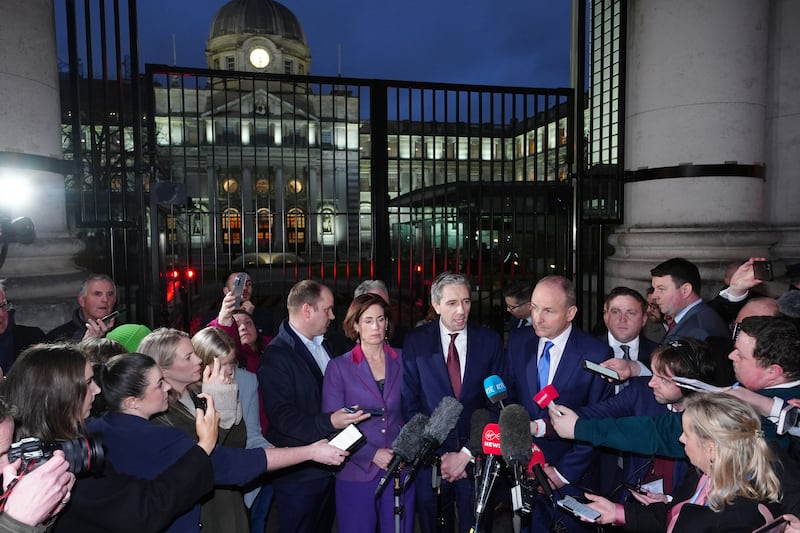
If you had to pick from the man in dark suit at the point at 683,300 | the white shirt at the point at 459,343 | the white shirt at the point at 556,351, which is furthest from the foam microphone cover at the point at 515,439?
the man in dark suit at the point at 683,300

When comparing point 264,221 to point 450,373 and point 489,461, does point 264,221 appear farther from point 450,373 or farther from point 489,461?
point 489,461

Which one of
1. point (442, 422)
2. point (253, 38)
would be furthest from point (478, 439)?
point (253, 38)

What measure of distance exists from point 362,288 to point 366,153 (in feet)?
131

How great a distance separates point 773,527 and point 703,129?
5.19 meters

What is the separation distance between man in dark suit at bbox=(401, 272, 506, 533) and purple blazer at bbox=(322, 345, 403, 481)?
15 centimetres

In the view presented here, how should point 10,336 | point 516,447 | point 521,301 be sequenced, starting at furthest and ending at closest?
point 521,301 < point 10,336 < point 516,447

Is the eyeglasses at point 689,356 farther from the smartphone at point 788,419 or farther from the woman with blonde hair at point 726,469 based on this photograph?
the woman with blonde hair at point 726,469

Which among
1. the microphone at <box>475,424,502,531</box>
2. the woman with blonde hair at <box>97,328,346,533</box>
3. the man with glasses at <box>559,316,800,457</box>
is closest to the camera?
the woman with blonde hair at <box>97,328,346,533</box>

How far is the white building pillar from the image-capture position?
19.4 ft

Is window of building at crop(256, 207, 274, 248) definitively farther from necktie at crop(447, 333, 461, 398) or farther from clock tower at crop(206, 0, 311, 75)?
clock tower at crop(206, 0, 311, 75)

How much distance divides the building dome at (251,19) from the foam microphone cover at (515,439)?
219 feet

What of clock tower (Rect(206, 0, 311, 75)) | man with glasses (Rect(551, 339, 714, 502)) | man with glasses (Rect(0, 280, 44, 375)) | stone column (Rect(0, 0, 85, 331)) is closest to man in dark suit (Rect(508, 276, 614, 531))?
man with glasses (Rect(551, 339, 714, 502))

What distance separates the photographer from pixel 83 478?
80.6 inches

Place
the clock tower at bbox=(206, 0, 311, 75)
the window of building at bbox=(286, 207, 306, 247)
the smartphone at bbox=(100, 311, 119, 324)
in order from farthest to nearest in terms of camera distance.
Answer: the clock tower at bbox=(206, 0, 311, 75)
the window of building at bbox=(286, 207, 306, 247)
the smartphone at bbox=(100, 311, 119, 324)
